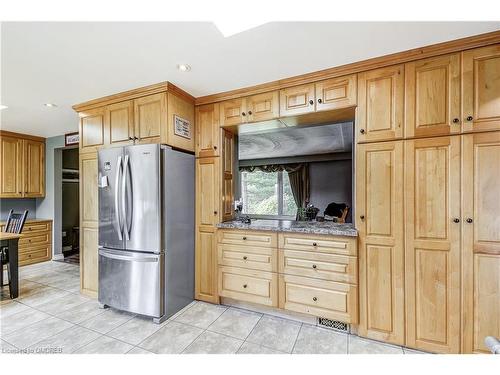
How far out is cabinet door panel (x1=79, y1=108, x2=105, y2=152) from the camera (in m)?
2.80

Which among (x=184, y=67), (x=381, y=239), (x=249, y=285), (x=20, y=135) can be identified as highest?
(x=184, y=67)

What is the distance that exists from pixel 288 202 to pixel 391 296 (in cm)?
382

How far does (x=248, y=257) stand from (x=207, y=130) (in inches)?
58.6

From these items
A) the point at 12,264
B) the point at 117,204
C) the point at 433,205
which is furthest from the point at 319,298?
the point at 12,264

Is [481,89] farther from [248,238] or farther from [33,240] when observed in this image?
[33,240]

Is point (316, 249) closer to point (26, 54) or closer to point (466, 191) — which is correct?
point (466, 191)

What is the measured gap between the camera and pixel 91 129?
288 centimetres

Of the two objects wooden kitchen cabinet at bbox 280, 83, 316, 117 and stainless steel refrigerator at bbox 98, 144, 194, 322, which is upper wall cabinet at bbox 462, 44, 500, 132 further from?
stainless steel refrigerator at bbox 98, 144, 194, 322

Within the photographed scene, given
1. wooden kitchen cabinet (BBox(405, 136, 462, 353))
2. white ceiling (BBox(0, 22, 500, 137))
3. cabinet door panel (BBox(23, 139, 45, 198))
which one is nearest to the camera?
white ceiling (BBox(0, 22, 500, 137))

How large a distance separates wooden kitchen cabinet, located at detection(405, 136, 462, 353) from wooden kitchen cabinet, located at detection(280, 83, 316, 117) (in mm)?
896

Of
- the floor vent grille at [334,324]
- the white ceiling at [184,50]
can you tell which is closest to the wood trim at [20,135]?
the white ceiling at [184,50]

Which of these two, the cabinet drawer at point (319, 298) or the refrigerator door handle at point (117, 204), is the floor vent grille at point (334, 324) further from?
the refrigerator door handle at point (117, 204)

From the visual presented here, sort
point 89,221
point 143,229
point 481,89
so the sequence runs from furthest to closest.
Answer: point 89,221 → point 143,229 → point 481,89

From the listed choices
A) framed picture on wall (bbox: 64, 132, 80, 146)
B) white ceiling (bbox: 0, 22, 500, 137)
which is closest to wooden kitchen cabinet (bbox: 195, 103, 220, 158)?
white ceiling (bbox: 0, 22, 500, 137)
